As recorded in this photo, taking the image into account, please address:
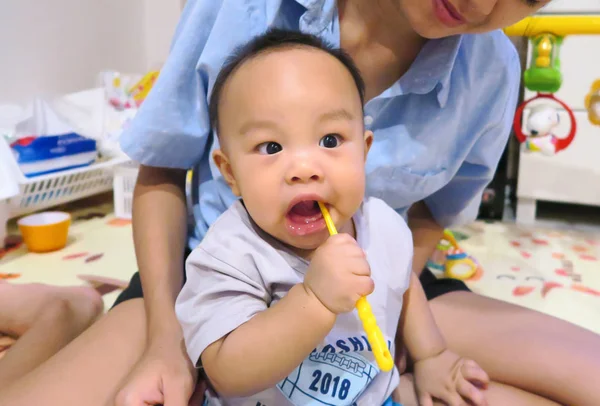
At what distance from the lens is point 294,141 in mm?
507

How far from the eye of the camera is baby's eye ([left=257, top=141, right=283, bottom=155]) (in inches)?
20.3

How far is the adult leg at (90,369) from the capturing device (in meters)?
0.56

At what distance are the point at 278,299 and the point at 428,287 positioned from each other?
13.9 inches

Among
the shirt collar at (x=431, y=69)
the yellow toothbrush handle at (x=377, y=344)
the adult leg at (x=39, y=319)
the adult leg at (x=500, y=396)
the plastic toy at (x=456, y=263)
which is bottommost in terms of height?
the plastic toy at (x=456, y=263)

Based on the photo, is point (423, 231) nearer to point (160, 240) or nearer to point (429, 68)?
point (429, 68)

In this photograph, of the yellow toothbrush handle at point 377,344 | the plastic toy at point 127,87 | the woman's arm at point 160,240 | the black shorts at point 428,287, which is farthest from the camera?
the plastic toy at point 127,87

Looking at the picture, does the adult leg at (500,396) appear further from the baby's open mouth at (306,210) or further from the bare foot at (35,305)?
the bare foot at (35,305)

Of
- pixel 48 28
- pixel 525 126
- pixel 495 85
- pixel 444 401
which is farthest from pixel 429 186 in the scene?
pixel 48 28

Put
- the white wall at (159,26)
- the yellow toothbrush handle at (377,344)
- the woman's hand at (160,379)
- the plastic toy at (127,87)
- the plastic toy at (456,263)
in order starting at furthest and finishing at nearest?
the white wall at (159,26), the plastic toy at (127,87), the plastic toy at (456,263), the woman's hand at (160,379), the yellow toothbrush handle at (377,344)

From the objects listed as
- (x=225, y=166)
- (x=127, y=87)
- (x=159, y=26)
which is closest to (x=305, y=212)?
(x=225, y=166)

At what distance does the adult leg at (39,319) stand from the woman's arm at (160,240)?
19 centimetres

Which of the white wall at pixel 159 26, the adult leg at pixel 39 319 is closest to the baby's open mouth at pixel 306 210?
the adult leg at pixel 39 319

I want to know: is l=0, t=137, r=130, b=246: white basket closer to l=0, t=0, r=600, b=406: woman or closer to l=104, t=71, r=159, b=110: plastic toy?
l=104, t=71, r=159, b=110: plastic toy

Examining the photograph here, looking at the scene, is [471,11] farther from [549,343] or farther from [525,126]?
[525,126]
